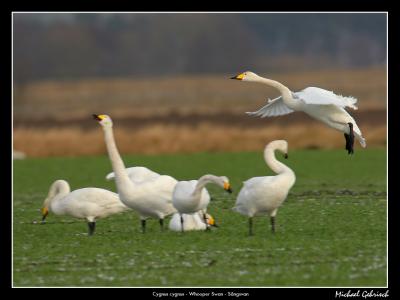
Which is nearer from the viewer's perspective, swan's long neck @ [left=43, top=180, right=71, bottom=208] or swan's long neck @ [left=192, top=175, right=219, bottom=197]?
swan's long neck @ [left=192, top=175, right=219, bottom=197]

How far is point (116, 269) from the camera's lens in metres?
9.78

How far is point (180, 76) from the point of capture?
2434 inches

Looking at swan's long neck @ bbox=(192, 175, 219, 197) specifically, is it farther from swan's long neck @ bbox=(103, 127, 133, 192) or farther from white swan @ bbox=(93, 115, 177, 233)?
swan's long neck @ bbox=(103, 127, 133, 192)

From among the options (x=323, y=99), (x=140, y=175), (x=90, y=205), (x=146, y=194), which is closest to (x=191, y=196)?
(x=146, y=194)

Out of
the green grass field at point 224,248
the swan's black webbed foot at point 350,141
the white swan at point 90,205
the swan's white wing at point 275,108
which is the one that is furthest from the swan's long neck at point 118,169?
the swan's black webbed foot at point 350,141

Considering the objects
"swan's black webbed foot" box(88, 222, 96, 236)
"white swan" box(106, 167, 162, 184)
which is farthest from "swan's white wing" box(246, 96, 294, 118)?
"swan's black webbed foot" box(88, 222, 96, 236)

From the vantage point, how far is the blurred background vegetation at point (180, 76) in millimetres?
32688

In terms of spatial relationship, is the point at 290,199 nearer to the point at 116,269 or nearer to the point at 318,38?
the point at 116,269

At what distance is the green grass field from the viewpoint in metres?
9.27

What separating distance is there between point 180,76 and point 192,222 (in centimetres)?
4993

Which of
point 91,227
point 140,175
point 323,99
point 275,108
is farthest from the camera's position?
point 275,108

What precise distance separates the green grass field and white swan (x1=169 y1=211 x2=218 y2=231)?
125 millimetres

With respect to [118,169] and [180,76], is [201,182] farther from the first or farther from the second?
[180,76]
